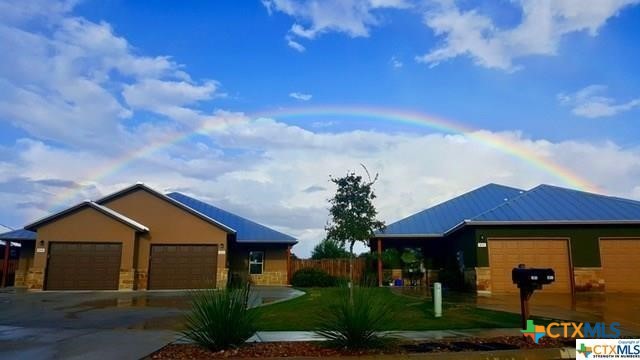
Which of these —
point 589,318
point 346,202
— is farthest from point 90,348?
point 346,202

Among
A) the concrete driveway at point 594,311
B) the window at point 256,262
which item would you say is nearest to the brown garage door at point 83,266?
the window at point 256,262

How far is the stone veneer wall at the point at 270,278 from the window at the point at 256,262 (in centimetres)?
31

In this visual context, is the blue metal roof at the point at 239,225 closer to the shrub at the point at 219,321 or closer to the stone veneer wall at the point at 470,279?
the stone veneer wall at the point at 470,279

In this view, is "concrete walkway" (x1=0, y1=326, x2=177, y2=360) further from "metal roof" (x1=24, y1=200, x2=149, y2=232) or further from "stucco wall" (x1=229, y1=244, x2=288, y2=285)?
"stucco wall" (x1=229, y1=244, x2=288, y2=285)

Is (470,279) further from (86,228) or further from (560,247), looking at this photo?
(86,228)

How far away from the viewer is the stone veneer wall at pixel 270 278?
33938mm

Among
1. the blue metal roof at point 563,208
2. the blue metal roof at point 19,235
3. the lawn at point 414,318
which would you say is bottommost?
the lawn at point 414,318

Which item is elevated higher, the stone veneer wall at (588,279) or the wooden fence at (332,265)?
the wooden fence at (332,265)

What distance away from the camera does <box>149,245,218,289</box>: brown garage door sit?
29.3 meters

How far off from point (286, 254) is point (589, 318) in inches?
931

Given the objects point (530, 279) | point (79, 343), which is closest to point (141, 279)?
point (79, 343)

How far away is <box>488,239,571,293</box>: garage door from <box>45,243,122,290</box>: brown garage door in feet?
62.5

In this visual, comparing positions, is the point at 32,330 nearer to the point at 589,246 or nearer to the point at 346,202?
the point at 346,202

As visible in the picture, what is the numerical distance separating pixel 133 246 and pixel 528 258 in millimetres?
19861
